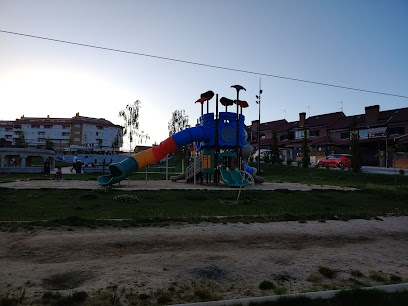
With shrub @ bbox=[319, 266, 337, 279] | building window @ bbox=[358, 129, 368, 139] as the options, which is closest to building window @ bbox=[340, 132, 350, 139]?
building window @ bbox=[358, 129, 368, 139]

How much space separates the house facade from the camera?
45003 mm

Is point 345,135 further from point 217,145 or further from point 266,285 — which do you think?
point 266,285

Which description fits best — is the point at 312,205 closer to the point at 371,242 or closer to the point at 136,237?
the point at 371,242

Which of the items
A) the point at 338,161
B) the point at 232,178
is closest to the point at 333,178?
the point at 338,161

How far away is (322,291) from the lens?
167 inches

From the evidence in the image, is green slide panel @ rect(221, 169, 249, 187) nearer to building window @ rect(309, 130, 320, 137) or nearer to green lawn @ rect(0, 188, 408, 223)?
green lawn @ rect(0, 188, 408, 223)

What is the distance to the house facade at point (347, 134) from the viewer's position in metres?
45.0

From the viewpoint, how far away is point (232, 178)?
840 inches

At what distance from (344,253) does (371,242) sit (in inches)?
62.1

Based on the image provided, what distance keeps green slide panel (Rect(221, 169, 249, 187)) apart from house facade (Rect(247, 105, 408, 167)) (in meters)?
22.2

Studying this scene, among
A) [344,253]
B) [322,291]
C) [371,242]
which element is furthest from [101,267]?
[371,242]

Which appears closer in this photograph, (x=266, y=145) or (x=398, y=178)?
(x=398, y=178)

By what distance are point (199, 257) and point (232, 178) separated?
1556cm

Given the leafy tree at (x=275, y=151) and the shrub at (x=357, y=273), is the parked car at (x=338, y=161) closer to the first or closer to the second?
the leafy tree at (x=275, y=151)
